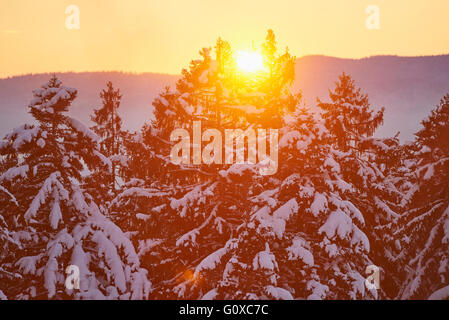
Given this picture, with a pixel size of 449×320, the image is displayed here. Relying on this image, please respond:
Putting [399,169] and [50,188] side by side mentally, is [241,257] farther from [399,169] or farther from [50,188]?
[399,169]

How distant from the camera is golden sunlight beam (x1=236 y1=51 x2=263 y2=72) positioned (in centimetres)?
2459

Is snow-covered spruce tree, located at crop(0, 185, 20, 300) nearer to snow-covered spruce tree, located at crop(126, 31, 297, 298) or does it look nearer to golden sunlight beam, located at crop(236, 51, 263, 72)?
snow-covered spruce tree, located at crop(126, 31, 297, 298)

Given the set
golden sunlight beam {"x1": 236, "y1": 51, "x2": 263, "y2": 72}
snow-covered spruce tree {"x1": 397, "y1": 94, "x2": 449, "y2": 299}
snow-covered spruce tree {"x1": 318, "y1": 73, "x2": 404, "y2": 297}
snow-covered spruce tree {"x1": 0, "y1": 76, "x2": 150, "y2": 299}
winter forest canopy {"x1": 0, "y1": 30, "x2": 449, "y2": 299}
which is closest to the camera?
snow-covered spruce tree {"x1": 0, "y1": 76, "x2": 150, "y2": 299}

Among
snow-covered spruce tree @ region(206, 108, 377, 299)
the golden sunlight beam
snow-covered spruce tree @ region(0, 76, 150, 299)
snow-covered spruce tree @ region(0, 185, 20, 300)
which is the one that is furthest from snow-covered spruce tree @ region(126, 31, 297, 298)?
snow-covered spruce tree @ region(0, 185, 20, 300)

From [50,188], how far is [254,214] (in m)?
6.58

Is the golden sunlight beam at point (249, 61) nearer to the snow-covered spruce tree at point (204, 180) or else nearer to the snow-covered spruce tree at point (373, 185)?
the snow-covered spruce tree at point (204, 180)

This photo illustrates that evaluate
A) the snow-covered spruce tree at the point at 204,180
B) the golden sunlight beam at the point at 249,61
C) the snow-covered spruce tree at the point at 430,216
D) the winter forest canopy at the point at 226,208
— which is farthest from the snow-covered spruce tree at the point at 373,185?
the golden sunlight beam at the point at 249,61

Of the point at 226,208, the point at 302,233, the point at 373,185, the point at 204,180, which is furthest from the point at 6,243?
the point at 373,185

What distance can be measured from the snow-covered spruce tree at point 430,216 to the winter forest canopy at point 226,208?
51 millimetres

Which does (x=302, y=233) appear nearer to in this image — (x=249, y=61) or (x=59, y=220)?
(x=59, y=220)

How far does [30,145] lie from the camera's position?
48.5 feet

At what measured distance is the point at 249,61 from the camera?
25.2 meters

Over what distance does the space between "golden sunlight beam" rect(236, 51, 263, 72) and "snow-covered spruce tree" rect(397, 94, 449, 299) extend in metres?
8.91
